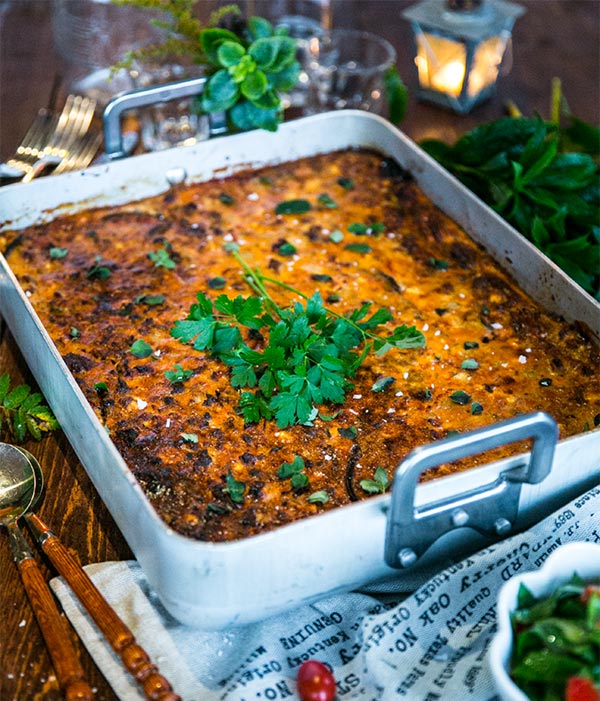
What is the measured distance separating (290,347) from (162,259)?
425mm

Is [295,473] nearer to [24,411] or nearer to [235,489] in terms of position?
[235,489]

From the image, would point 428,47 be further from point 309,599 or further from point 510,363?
point 309,599

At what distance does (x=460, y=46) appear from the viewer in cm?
247

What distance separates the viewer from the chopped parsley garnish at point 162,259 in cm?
183

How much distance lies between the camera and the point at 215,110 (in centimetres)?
201

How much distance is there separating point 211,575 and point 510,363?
69 cm

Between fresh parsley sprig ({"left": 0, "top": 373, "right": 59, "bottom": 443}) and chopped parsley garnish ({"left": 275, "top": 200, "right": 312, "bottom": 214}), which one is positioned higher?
chopped parsley garnish ({"left": 275, "top": 200, "right": 312, "bottom": 214})

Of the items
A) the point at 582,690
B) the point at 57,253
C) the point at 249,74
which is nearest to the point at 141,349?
the point at 57,253

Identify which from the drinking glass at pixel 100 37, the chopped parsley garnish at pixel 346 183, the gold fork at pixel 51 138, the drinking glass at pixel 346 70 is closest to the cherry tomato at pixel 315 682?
the chopped parsley garnish at pixel 346 183

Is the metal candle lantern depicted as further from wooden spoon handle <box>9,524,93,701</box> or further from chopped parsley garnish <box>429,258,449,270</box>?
wooden spoon handle <box>9,524,93,701</box>

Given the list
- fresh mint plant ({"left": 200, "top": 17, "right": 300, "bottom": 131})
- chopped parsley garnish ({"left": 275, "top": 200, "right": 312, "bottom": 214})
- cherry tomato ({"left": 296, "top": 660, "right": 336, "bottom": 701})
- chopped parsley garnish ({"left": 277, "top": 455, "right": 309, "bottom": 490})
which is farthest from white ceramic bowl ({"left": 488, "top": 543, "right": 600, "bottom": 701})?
fresh mint plant ({"left": 200, "top": 17, "right": 300, "bottom": 131})

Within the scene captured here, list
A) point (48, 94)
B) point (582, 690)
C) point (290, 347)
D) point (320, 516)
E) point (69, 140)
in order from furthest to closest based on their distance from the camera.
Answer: point (48, 94), point (69, 140), point (290, 347), point (320, 516), point (582, 690)

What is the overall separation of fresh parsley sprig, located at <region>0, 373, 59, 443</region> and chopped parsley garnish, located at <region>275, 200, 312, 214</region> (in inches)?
25.9

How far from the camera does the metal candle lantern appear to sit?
7.99 ft
